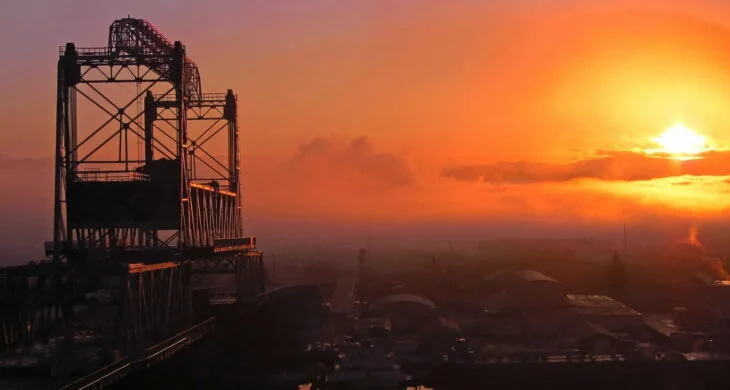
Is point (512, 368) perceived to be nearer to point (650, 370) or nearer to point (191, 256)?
point (650, 370)

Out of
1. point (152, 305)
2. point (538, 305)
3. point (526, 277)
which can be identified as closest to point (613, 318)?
point (538, 305)

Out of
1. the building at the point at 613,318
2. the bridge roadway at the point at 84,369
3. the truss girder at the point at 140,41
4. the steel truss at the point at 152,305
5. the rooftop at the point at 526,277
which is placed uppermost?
the truss girder at the point at 140,41

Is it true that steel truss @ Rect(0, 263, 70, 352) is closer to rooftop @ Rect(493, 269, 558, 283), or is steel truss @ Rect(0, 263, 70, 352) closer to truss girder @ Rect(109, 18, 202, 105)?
truss girder @ Rect(109, 18, 202, 105)

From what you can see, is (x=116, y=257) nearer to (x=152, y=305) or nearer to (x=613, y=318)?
(x=152, y=305)

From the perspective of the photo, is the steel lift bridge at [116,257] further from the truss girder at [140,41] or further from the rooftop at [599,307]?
the rooftop at [599,307]

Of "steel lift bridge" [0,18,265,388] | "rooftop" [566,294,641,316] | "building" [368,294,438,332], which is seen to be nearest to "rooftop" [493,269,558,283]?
"rooftop" [566,294,641,316]

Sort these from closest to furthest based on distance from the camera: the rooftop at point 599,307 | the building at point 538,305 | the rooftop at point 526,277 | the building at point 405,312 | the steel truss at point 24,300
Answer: the steel truss at point 24,300
the building at point 538,305
the rooftop at point 599,307
the building at point 405,312
the rooftop at point 526,277

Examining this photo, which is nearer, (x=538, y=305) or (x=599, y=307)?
(x=599, y=307)

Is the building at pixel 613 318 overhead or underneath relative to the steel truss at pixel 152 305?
underneath

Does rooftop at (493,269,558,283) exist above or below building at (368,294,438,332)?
above

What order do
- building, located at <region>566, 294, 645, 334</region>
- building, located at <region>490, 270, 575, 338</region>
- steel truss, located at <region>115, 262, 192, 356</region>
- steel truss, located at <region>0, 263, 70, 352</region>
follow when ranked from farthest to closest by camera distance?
1. building, located at <region>566, 294, 645, 334</region>
2. building, located at <region>490, 270, 575, 338</region>
3. steel truss, located at <region>0, 263, 70, 352</region>
4. steel truss, located at <region>115, 262, 192, 356</region>

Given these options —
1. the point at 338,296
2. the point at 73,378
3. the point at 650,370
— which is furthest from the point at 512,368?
the point at 338,296

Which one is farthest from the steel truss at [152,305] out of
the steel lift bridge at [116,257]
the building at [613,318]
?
the building at [613,318]
